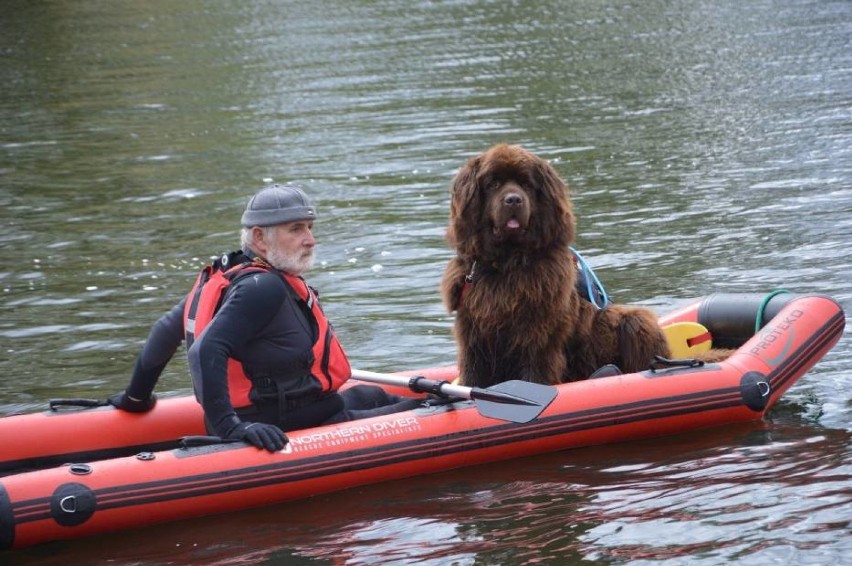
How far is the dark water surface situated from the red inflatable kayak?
0.40 feet

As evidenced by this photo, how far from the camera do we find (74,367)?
8.66 meters

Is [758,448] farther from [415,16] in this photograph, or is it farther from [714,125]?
[415,16]

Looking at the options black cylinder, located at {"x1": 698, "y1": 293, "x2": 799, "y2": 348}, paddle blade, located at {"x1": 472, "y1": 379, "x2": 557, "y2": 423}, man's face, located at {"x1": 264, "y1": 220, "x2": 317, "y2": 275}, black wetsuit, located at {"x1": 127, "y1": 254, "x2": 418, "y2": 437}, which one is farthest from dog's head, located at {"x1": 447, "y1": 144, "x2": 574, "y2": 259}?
black cylinder, located at {"x1": 698, "y1": 293, "x2": 799, "y2": 348}

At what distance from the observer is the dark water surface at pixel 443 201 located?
587 centimetres

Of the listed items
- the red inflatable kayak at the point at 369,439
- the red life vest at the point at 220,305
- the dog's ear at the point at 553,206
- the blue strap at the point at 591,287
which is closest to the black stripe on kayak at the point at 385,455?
the red inflatable kayak at the point at 369,439

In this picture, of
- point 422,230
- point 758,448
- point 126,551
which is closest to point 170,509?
point 126,551

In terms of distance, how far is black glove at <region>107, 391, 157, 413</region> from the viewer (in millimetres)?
6672

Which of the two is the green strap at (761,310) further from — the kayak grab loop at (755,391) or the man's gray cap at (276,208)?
the man's gray cap at (276,208)

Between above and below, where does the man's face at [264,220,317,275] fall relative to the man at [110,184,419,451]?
above

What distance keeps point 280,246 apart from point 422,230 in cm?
593

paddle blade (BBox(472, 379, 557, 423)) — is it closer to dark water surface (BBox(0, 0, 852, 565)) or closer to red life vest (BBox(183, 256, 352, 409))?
dark water surface (BBox(0, 0, 852, 565))

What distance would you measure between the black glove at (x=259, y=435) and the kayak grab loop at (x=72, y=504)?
69cm

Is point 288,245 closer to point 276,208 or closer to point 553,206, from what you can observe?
point 276,208

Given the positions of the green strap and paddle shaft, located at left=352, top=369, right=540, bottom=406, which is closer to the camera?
paddle shaft, located at left=352, top=369, right=540, bottom=406
